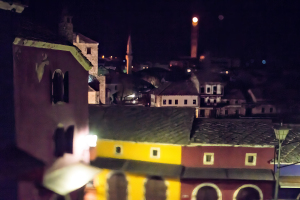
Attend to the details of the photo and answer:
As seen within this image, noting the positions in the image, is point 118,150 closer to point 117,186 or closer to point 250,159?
point 117,186

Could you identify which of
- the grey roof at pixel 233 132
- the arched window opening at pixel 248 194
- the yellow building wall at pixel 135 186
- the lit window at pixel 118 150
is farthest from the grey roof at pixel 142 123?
the arched window opening at pixel 248 194

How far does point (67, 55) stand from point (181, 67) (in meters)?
74.9

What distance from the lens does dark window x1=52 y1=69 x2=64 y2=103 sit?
38.1 ft

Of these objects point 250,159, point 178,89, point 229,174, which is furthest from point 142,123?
point 178,89

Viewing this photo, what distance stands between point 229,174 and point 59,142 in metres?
8.71

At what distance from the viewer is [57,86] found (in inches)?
468

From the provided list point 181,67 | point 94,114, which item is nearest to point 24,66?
point 94,114

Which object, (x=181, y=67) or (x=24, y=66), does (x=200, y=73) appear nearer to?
(x=181, y=67)

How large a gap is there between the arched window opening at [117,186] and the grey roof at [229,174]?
3600 mm

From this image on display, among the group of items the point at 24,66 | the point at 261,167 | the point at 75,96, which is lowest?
the point at 261,167

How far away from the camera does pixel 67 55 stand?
12258mm

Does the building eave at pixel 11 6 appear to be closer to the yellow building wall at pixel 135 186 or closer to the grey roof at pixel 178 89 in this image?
the yellow building wall at pixel 135 186

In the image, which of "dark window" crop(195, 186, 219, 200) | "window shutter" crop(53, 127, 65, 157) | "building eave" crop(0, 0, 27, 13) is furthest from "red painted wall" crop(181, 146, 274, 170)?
"building eave" crop(0, 0, 27, 13)

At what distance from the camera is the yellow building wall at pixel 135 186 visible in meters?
14.6
